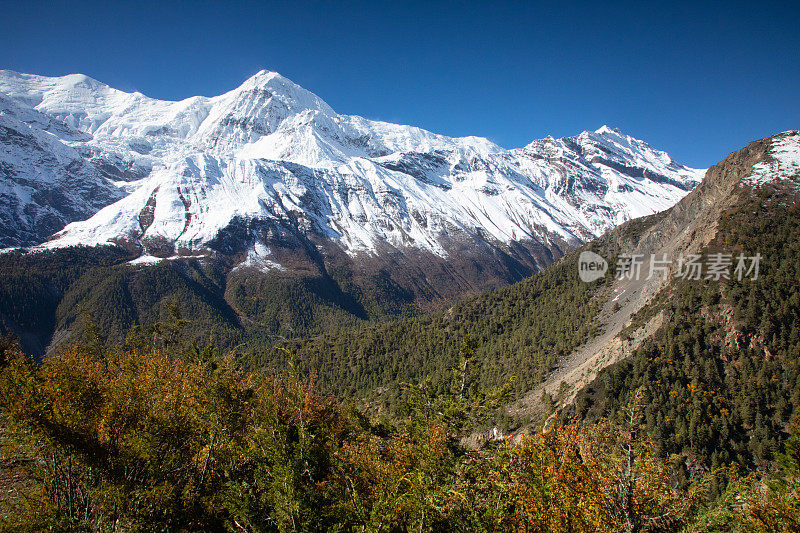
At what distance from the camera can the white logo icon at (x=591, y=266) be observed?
98.6m

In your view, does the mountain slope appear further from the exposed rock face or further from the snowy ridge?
the exposed rock face

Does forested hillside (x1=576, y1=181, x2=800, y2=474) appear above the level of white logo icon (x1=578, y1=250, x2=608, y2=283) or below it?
below

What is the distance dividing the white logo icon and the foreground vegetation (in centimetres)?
8742

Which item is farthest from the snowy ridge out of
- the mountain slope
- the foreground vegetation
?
the foreground vegetation

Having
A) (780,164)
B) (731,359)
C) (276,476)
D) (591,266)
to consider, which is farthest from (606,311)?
(276,476)

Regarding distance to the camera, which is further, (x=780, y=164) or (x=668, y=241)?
(x=668, y=241)

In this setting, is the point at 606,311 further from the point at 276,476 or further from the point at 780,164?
the point at 276,476

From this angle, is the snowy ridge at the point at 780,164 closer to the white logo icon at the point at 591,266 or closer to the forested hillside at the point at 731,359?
the forested hillside at the point at 731,359

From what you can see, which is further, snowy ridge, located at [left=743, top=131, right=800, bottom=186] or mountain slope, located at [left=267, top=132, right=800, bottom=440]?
snowy ridge, located at [left=743, top=131, right=800, bottom=186]

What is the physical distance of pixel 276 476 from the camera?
543 inches

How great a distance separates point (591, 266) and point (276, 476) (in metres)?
111

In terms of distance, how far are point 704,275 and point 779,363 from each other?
1650 centimetres

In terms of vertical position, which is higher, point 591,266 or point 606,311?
point 591,266

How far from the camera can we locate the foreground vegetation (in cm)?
1338
